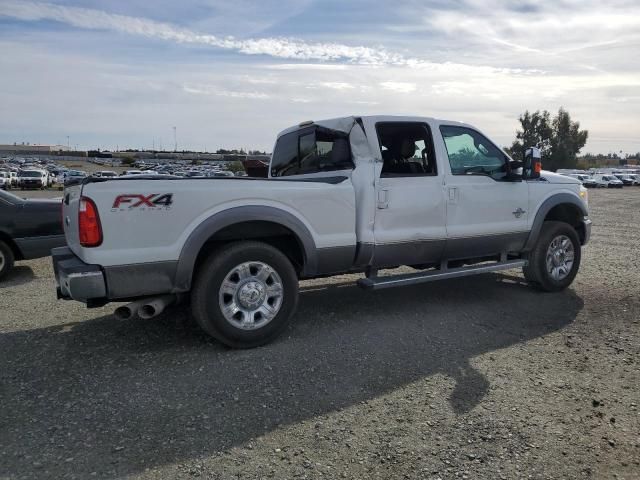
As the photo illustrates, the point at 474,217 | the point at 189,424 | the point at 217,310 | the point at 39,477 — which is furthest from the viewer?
the point at 474,217

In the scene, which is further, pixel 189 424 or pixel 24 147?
pixel 24 147

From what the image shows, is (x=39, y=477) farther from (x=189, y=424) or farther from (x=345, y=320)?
(x=345, y=320)

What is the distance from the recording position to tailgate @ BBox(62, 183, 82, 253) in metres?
4.13

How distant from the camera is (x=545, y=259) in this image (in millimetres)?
6289

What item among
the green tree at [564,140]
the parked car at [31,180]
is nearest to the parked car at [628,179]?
the green tree at [564,140]

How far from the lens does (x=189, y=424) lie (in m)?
3.25

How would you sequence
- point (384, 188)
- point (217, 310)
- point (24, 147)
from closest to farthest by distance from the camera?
point (217, 310), point (384, 188), point (24, 147)

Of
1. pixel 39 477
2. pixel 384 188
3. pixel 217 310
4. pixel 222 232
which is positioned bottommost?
pixel 39 477

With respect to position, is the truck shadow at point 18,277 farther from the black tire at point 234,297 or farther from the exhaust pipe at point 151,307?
the black tire at point 234,297

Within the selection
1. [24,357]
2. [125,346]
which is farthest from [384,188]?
[24,357]

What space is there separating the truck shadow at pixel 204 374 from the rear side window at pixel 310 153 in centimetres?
157

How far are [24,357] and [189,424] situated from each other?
1.95m

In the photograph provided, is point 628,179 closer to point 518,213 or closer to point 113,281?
point 518,213

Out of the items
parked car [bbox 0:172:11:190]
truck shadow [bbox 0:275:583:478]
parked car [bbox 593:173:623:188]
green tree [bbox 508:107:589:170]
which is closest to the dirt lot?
truck shadow [bbox 0:275:583:478]
